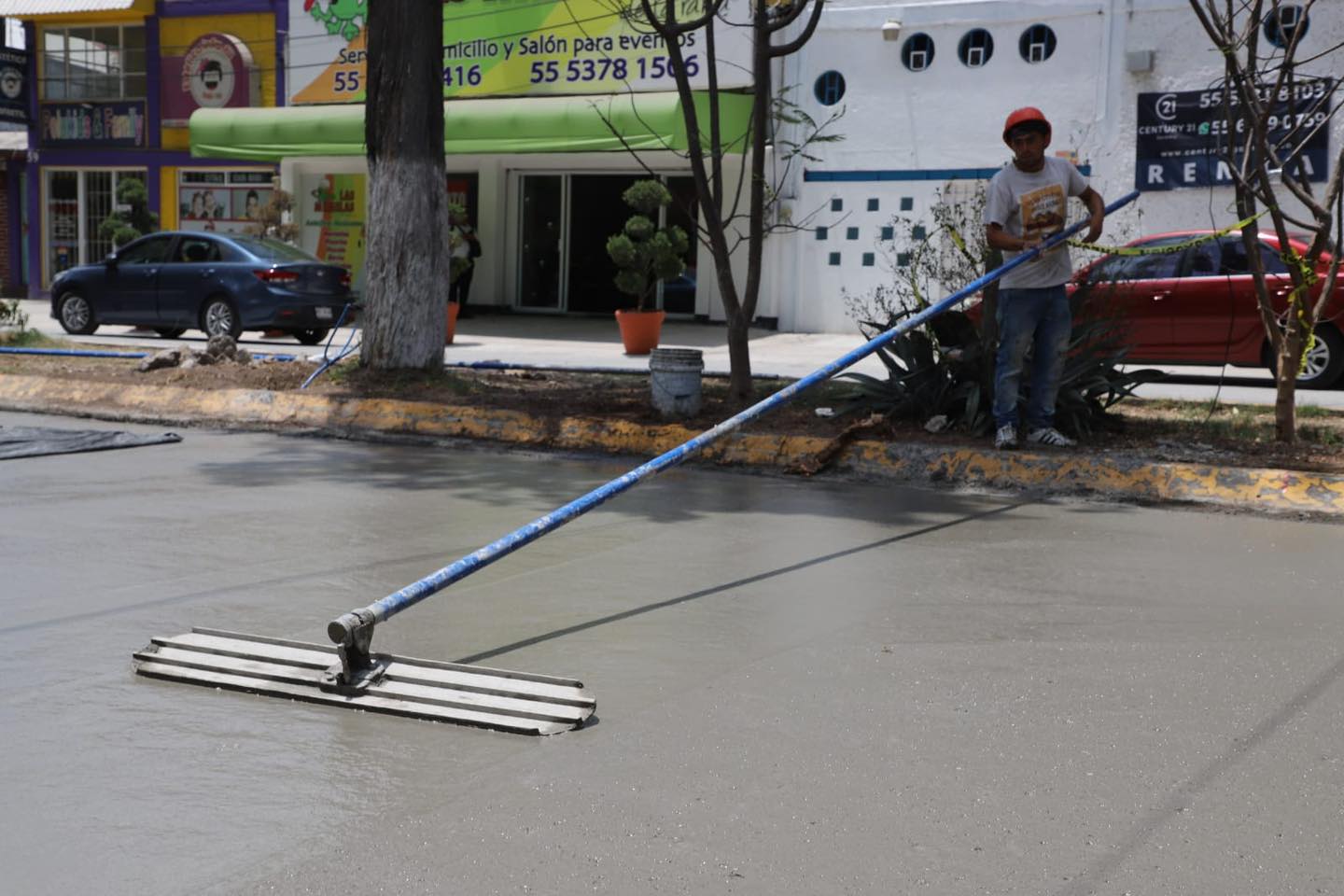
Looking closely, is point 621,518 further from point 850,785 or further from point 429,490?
point 850,785

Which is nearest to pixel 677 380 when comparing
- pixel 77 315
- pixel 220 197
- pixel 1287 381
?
pixel 1287 381

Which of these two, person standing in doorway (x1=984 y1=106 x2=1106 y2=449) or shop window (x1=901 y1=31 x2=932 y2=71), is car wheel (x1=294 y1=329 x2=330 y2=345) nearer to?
shop window (x1=901 y1=31 x2=932 y2=71)

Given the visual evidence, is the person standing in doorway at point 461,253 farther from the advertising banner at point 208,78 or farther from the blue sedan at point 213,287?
the advertising banner at point 208,78

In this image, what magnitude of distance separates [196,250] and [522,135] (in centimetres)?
518

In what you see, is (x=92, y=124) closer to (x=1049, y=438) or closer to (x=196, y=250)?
(x=196, y=250)

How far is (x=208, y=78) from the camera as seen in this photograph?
91.5ft

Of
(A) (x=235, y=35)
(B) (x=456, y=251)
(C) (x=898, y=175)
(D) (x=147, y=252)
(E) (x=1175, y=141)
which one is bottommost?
(D) (x=147, y=252)

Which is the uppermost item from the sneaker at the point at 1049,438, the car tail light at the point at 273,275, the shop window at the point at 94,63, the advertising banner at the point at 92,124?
the shop window at the point at 94,63

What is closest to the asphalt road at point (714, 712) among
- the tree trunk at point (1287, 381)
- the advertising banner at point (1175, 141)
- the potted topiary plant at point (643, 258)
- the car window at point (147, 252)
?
the tree trunk at point (1287, 381)

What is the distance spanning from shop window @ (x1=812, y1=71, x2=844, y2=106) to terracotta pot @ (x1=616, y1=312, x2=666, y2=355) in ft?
16.5

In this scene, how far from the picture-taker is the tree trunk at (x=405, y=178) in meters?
10.6

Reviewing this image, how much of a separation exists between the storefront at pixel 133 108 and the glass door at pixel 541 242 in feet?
16.6

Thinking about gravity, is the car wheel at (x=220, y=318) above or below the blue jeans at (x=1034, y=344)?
below

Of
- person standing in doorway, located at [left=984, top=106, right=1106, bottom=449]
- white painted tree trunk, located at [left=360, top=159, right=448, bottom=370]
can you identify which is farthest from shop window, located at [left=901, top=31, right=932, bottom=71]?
person standing in doorway, located at [left=984, top=106, right=1106, bottom=449]
